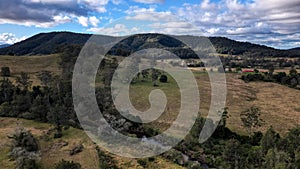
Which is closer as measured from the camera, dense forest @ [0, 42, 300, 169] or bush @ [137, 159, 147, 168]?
dense forest @ [0, 42, 300, 169]

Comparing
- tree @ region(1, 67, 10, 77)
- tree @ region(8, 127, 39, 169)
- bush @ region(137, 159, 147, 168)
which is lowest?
bush @ region(137, 159, 147, 168)

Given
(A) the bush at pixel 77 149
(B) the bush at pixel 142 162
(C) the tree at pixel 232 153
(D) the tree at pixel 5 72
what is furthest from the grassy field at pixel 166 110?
(C) the tree at pixel 232 153

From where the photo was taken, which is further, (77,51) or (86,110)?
(77,51)

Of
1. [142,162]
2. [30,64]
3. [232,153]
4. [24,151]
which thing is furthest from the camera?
[30,64]

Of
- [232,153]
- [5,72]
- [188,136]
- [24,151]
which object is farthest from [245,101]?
[5,72]

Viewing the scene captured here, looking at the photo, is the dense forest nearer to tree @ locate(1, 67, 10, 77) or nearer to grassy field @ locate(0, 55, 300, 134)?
grassy field @ locate(0, 55, 300, 134)

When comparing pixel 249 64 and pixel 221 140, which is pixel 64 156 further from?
pixel 249 64

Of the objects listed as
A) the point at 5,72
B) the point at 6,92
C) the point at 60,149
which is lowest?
the point at 60,149

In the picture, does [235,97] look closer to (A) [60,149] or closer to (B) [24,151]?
(A) [60,149]

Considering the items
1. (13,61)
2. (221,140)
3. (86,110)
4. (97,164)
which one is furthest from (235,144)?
(13,61)

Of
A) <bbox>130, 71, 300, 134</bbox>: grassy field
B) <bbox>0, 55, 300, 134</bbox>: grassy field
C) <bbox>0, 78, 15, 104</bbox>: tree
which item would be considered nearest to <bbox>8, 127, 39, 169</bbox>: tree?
<bbox>130, 71, 300, 134</bbox>: grassy field

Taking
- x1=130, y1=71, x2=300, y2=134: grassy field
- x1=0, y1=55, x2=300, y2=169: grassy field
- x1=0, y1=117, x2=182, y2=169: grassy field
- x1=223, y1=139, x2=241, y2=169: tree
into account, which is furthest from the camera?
x1=130, y1=71, x2=300, y2=134: grassy field
